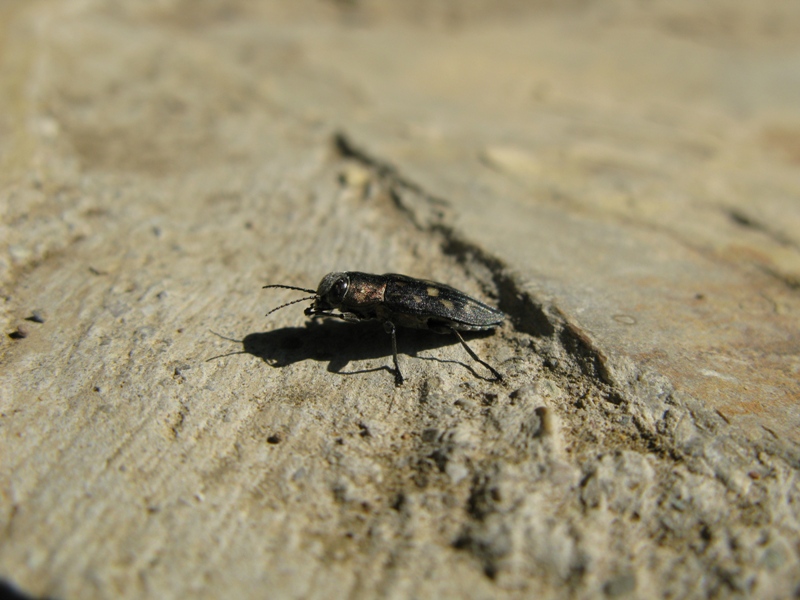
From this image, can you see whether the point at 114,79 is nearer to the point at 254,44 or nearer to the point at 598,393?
the point at 254,44

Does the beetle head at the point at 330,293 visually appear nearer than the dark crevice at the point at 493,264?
No

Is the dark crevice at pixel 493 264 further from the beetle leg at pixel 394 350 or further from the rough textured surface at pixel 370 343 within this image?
the beetle leg at pixel 394 350

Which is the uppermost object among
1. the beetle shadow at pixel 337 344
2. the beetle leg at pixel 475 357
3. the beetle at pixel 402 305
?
the beetle at pixel 402 305

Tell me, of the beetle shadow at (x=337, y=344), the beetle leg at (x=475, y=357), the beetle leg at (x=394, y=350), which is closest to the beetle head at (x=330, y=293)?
the beetle shadow at (x=337, y=344)

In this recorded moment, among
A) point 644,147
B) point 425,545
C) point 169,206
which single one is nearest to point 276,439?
point 425,545

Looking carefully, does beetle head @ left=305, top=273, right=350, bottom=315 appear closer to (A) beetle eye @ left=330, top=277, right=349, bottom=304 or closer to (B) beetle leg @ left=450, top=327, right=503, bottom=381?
(A) beetle eye @ left=330, top=277, right=349, bottom=304
